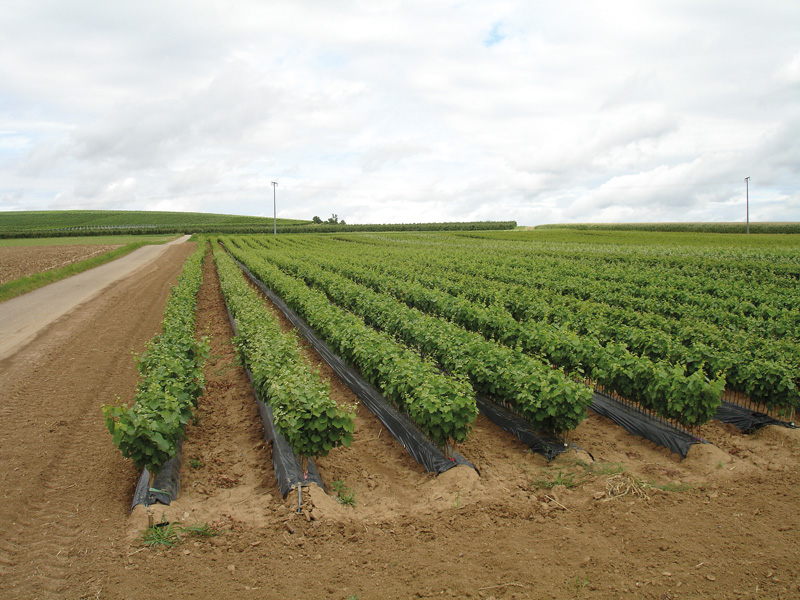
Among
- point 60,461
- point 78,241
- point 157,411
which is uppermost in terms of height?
point 78,241

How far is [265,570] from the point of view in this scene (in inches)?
215

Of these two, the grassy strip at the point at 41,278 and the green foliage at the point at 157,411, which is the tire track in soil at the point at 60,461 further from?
the grassy strip at the point at 41,278

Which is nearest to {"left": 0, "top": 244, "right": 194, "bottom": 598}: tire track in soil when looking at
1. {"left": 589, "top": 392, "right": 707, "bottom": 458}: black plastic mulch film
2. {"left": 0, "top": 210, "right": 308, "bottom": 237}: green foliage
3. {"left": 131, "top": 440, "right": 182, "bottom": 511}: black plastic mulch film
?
{"left": 131, "top": 440, "right": 182, "bottom": 511}: black plastic mulch film

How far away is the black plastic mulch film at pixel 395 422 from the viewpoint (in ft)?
24.6

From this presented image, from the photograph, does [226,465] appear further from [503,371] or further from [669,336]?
[669,336]

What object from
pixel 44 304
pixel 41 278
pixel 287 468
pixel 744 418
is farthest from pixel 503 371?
pixel 41 278

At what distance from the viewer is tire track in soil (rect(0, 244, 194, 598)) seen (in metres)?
5.66

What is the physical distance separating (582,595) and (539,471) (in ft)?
8.42

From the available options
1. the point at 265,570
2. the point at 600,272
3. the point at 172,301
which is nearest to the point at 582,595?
the point at 265,570

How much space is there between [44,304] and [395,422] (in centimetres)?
2084

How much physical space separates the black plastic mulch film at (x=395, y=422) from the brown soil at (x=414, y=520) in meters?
0.20

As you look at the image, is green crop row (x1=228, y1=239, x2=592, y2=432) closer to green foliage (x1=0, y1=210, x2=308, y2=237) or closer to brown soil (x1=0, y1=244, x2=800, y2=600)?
brown soil (x1=0, y1=244, x2=800, y2=600)

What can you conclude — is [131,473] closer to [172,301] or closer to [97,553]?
[97,553]

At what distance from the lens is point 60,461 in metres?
7.95
